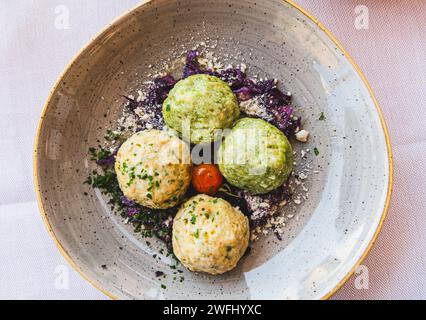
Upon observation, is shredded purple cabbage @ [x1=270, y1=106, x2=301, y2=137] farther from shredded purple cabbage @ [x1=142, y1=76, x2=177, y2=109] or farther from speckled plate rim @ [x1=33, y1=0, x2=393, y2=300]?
shredded purple cabbage @ [x1=142, y1=76, x2=177, y2=109]

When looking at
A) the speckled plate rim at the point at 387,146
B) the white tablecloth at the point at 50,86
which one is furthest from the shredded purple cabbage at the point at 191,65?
the white tablecloth at the point at 50,86

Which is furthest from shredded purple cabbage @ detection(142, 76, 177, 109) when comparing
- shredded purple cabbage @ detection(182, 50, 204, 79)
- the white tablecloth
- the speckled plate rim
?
the white tablecloth

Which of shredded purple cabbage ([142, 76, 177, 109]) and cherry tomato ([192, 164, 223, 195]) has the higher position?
shredded purple cabbage ([142, 76, 177, 109])

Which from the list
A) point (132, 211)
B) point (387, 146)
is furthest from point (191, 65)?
point (387, 146)

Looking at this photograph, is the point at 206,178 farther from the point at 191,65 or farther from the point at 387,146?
the point at 387,146

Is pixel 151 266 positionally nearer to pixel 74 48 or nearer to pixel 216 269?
pixel 216 269

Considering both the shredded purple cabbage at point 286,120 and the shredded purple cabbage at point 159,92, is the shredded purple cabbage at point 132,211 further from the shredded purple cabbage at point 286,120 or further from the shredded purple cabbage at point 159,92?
the shredded purple cabbage at point 286,120
